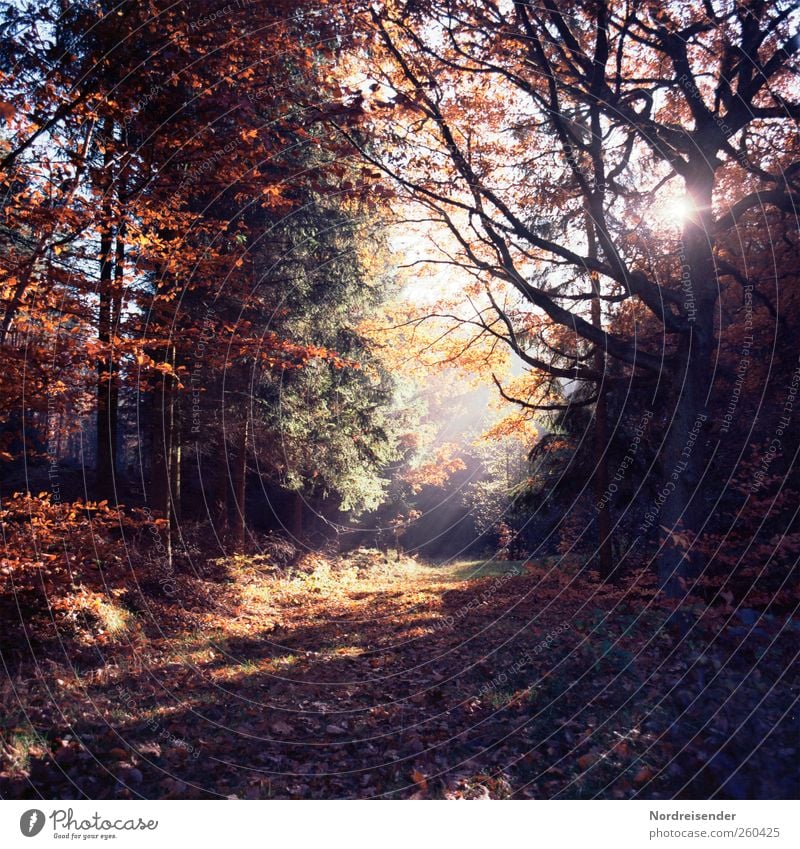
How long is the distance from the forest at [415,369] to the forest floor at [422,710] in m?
0.04

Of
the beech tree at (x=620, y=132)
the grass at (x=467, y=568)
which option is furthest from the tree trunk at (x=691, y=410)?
the grass at (x=467, y=568)

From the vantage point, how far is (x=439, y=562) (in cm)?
3325

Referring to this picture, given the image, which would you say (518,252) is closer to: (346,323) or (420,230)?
(420,230)

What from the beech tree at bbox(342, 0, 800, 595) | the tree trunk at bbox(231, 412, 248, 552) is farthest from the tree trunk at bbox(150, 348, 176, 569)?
the beech tree at bbox(342, 0, 800, 595)

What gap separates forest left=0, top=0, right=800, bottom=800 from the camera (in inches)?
227

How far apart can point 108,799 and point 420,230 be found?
10.5 metres

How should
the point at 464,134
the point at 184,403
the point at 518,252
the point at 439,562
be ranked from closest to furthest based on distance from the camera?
the point at 464,134, the point at 518,252, the point at 184,403, the point at 439,562

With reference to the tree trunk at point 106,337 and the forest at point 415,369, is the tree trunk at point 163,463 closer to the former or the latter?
the forest at point 415,369

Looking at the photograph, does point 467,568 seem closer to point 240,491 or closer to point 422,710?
point 240,491

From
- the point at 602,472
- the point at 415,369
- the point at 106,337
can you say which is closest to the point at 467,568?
the point at 602,472

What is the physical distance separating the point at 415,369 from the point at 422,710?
27.7 ft

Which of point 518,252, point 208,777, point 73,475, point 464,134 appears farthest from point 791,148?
point 73,475

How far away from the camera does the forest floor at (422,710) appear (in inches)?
198

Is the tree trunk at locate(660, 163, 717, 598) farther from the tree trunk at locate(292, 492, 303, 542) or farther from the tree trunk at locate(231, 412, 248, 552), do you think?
the tree trunk at locate(292, 492, 303, 542)
